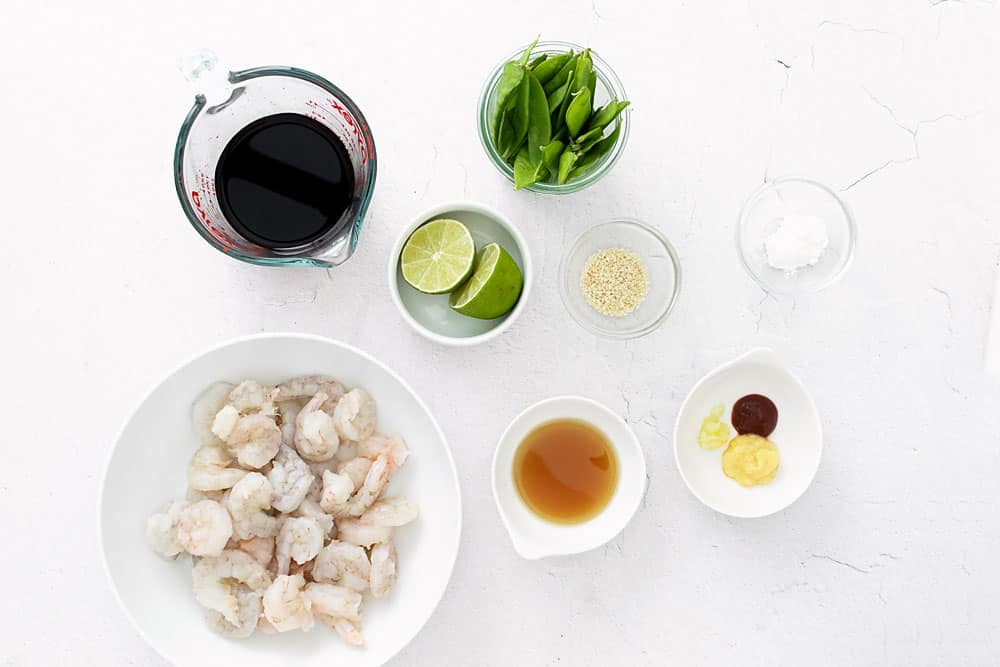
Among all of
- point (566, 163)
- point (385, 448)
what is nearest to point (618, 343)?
point (566, 163)

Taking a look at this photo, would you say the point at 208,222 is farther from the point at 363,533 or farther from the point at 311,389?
the point at 363,533

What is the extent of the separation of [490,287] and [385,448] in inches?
13.4

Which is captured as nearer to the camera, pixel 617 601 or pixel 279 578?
pixel 279 578

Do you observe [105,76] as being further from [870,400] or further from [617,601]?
[870,400]

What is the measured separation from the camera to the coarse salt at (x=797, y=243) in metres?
1.44

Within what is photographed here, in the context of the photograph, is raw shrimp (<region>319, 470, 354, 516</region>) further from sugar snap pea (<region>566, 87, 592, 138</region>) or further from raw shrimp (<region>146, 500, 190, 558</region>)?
sugar snap pea (<region>566, 87, 592, 138</region>)

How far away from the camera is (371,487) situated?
1.35m

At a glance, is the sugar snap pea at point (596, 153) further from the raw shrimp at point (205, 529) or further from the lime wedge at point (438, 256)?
the raw shrimp at point (205, 529)

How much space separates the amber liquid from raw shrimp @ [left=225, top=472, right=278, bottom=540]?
44 cm

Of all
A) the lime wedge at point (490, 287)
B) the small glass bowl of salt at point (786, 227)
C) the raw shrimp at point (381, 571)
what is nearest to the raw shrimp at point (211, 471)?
the raw shrimp at point (381, 571)

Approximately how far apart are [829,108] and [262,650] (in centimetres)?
142

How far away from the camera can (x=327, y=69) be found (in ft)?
4.81

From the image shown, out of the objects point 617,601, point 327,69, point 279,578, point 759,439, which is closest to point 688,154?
point 759,439

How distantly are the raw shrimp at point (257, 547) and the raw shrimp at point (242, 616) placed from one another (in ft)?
0.19
